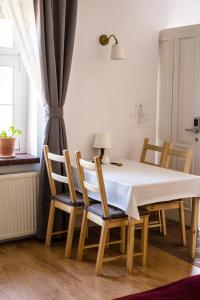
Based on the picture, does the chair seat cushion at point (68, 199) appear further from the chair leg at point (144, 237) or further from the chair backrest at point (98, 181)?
the chair leg at point (144, 237)

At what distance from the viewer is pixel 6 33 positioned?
4.12 meters

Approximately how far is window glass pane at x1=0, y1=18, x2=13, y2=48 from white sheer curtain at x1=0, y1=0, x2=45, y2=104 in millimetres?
213

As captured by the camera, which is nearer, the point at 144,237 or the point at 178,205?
the point at 144,237

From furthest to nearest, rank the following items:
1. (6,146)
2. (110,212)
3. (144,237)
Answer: (6,146) < (144,237) < (110,212)

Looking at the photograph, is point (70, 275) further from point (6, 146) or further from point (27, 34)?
point (27, 34)

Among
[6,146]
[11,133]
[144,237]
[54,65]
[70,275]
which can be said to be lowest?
[70,275]

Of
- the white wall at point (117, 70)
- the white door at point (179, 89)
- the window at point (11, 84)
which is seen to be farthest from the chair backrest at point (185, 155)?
the window at point (11, 84)

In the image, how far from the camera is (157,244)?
412cm

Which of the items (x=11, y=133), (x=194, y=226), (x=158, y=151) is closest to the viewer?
(x=194, y=226)

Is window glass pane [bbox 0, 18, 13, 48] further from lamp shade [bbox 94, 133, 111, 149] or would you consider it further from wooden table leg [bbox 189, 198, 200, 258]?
wooden table leg [bbox 189, 198, 200, 258]

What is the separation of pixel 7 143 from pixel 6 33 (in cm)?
95

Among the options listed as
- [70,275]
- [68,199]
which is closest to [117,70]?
[68,199]

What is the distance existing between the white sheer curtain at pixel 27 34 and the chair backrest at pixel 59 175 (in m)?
0.52

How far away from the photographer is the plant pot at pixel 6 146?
4.04 m
